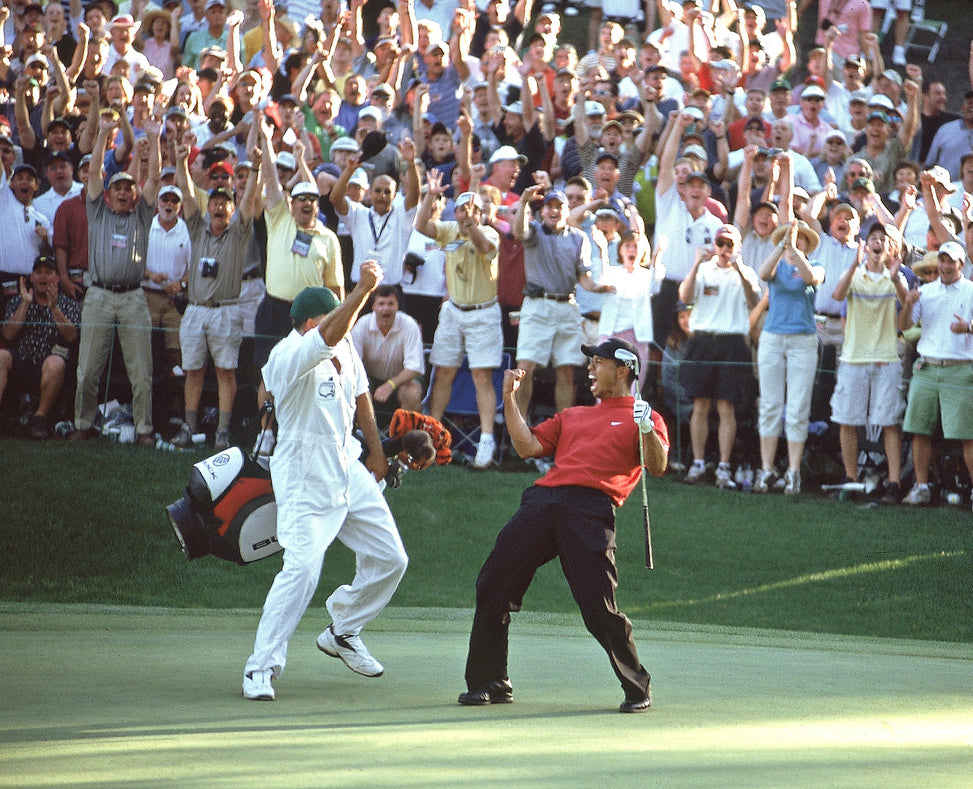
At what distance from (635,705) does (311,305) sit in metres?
2.47

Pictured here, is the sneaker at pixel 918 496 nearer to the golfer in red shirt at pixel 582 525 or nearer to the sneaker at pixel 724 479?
the sneaker at pixel 724 479

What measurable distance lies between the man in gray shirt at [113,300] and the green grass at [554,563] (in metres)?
0.51

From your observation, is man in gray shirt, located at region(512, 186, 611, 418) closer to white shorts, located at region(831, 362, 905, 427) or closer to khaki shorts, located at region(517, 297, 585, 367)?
khaki shorts, located at region(517, 297, 585, 367)

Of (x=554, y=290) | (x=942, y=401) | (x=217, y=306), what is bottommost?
(x=942, y=401)

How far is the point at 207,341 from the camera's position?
12.9m

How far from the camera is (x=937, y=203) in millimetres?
13195

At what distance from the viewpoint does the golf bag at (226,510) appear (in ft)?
23.1

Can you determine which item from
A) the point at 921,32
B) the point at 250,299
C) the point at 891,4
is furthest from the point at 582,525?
the point at 921,32

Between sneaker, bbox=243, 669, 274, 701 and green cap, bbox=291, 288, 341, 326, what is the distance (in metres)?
1.72

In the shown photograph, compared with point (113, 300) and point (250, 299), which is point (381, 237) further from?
point (113, 300)

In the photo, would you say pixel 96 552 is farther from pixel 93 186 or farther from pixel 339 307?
pixel 339 307

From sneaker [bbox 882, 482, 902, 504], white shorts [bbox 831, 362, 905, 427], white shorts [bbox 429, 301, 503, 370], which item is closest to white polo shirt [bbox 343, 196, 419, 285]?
white shorts [bbox 429, 301, 503, 370]

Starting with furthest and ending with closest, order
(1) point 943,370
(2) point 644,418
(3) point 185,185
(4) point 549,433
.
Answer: (3) point 185,185 < (1) point 943,370 < (4) point 549,433 < (2) point 644,418

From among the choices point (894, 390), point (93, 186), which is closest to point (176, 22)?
point (93, 186)
